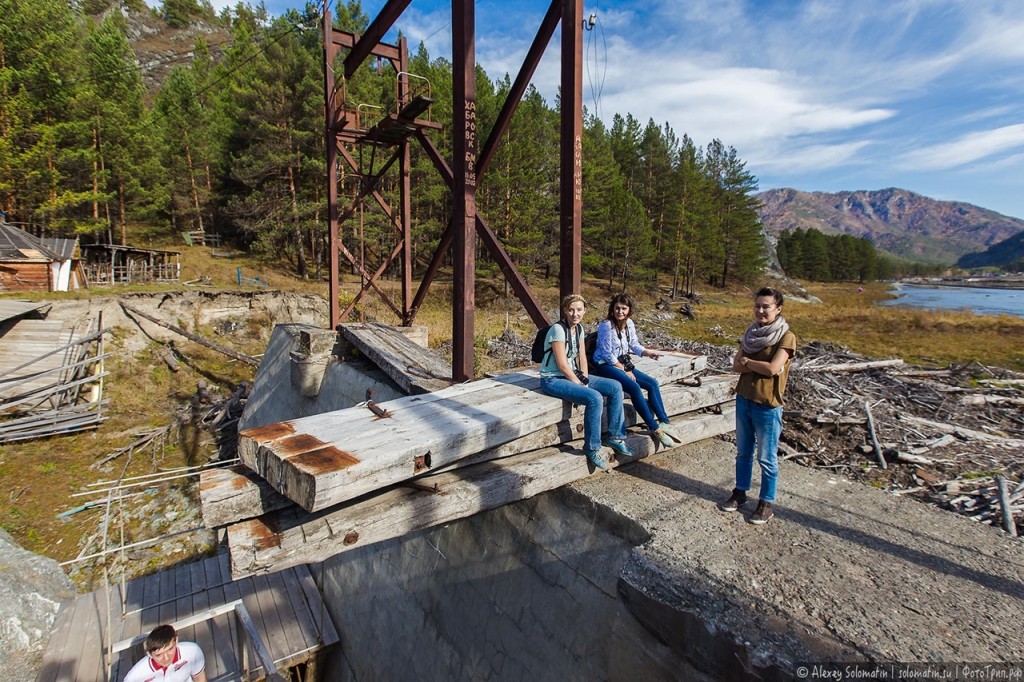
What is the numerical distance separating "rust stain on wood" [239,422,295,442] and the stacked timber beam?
0.01 m

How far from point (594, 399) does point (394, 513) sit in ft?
5.01

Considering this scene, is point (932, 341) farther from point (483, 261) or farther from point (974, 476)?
point (483, 261)

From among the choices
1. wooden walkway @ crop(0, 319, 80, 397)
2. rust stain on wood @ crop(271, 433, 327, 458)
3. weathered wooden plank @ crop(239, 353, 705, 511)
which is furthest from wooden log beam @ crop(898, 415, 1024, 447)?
wooden walkway @ crop(0, 319, 80, 397)

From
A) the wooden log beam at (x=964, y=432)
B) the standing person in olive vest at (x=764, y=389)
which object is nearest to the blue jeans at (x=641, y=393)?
the standing person in olive vest at (x=764, y=389)

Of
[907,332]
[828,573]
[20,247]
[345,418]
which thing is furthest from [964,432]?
[20,247]

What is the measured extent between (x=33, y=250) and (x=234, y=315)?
8452 millimetres

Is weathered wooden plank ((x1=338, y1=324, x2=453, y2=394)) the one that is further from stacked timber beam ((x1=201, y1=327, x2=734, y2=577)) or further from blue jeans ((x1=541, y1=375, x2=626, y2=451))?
blue jeans ((x1=541, y1=375, x2=626, y2=451))

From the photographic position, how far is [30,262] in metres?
19.4

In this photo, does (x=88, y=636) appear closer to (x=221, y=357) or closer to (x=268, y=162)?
(x=221, y=357)

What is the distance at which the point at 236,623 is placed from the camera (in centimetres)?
624

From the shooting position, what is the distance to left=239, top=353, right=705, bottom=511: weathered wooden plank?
2.39m

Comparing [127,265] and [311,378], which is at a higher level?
[127,265]

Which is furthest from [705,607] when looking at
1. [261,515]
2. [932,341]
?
[932,341]

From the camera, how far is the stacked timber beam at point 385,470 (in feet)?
7.95
